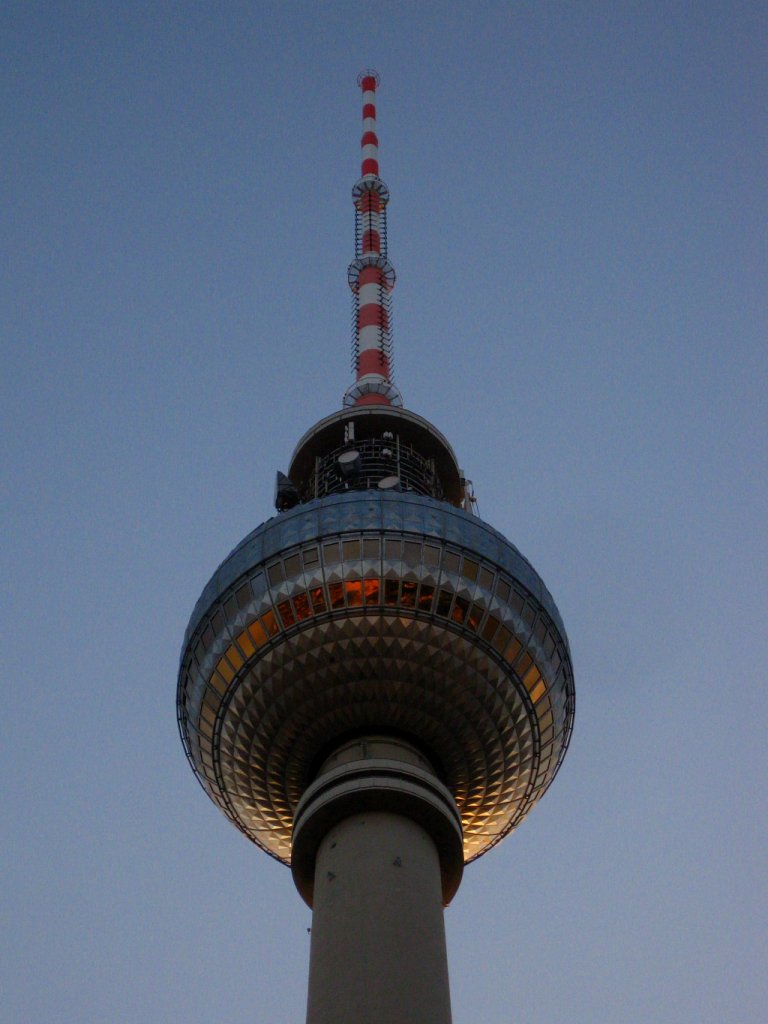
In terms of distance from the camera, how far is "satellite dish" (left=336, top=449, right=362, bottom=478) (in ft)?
117

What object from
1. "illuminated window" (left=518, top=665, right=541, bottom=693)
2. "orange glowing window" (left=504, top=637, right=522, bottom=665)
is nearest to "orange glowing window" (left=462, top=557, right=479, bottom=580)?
"orange glowing window" (left=504, top=637, right=522, bottom=665)

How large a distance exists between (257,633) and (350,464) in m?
8.30

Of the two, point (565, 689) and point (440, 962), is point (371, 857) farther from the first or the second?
point (565, 689)

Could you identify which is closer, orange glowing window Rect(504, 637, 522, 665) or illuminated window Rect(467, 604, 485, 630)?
illuminated window Rect(467, 604, 485, 630)

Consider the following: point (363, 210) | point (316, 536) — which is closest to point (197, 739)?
point (316, 536)

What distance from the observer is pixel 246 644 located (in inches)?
1156

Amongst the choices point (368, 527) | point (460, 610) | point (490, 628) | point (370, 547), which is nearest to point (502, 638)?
point (490, 628)

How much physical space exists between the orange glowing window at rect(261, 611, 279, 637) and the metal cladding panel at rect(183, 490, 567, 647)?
6.07 feet

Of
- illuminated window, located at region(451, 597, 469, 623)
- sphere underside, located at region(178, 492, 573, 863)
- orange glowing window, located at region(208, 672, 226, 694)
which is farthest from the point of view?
orange glowing window, located at region(208, 672, 226, 694)

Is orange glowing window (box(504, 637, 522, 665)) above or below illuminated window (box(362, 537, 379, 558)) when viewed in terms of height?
below

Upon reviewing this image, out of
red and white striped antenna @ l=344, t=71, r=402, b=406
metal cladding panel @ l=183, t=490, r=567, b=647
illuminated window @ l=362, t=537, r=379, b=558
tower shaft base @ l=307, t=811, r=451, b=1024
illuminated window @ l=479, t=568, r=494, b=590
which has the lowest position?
tower shaft base @ l=307, t=811, r=451, b=1024

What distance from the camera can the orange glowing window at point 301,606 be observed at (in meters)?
28.9

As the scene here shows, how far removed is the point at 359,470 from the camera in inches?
1419

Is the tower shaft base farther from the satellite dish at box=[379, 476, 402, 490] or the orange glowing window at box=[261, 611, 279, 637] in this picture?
the satellite dish at box=[379, 476, 402, 490]
